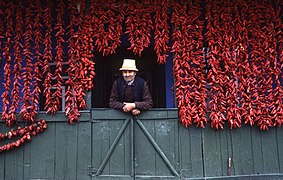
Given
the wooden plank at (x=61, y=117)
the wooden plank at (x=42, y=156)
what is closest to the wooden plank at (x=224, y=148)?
the wooden plank at (x=61, y=117)

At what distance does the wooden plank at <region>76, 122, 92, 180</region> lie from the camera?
4320mm

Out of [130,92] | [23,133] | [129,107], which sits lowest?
[23,133]

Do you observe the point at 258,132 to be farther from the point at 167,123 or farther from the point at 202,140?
the point at 167,123

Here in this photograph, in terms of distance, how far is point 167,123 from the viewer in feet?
14.3

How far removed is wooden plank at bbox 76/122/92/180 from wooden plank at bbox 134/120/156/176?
729mm

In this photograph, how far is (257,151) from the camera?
14.7 ft

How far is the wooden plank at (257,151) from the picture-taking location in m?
4.45

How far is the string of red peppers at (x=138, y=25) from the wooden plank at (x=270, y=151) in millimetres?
2388

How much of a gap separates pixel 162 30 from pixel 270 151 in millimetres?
2579

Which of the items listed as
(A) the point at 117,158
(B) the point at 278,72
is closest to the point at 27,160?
(A) the point at 117,158

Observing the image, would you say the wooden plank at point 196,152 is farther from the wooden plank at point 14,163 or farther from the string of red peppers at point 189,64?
the wooden plank at point 14,163

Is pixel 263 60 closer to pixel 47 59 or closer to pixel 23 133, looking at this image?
pixel 47 59

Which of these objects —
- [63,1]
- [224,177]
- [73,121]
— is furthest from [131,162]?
[63,1]

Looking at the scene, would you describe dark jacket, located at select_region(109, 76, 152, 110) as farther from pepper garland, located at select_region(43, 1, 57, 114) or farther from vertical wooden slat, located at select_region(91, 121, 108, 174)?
pepper garland, located at select_region(43, 1, 57, 114)
